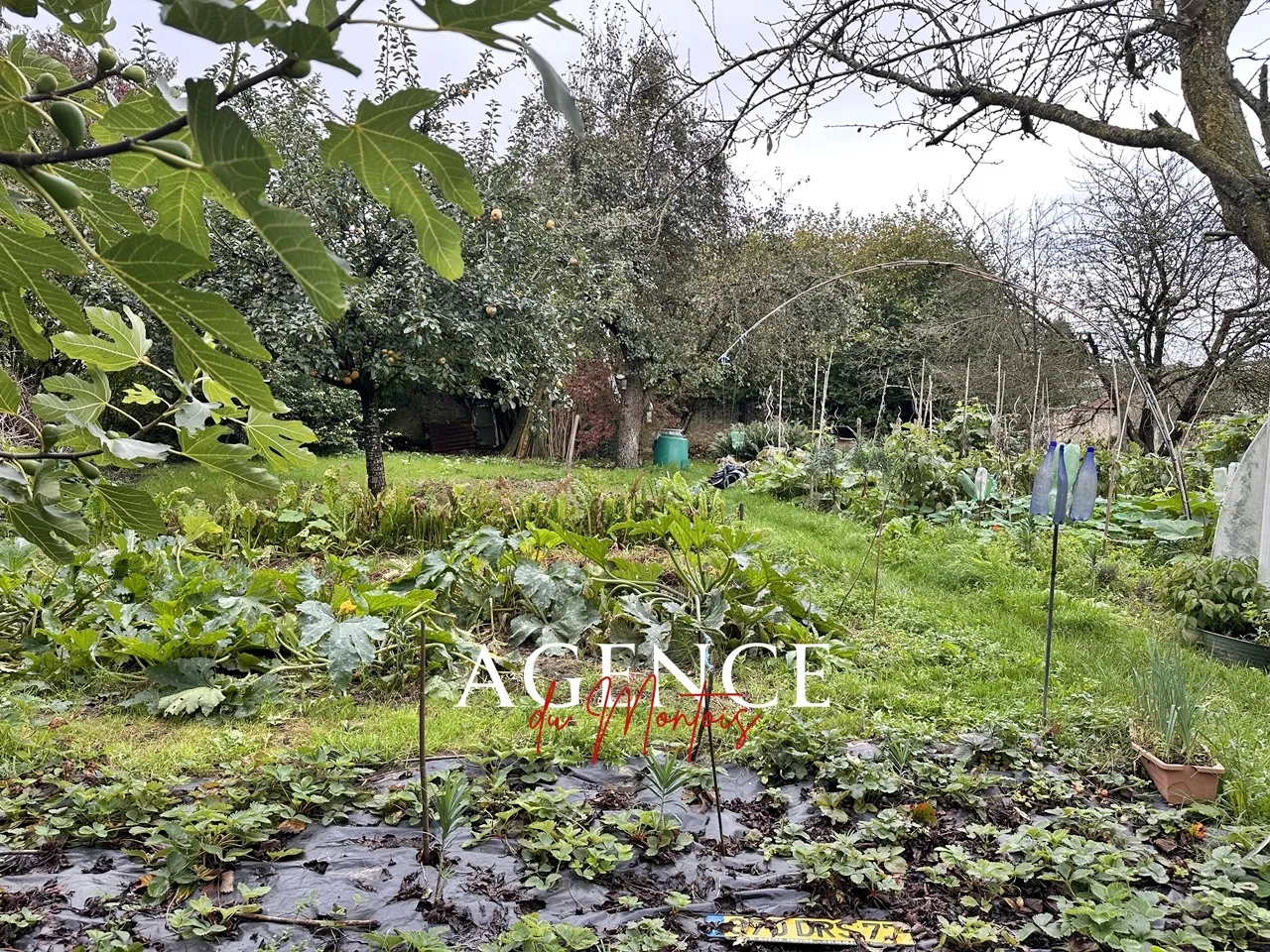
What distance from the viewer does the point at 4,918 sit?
1.55 m

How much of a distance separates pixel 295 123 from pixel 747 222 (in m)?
8.69

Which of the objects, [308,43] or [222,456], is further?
[222,456]

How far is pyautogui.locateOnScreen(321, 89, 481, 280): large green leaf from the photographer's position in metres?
0.53

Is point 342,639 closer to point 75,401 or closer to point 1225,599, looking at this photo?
point 75,401

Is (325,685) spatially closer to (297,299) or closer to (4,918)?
(4,918)

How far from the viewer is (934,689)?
10.3 feet

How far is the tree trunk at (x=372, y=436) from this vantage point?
6.72 meters

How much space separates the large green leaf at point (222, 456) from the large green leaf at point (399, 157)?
→ 42 cm

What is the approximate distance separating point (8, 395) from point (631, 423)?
39.2 feet

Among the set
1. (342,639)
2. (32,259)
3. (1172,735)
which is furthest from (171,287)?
(1172,735)

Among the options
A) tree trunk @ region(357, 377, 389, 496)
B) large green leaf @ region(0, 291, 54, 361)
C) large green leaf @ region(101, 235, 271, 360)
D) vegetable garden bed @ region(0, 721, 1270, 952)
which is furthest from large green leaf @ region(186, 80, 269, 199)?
tree trunk @ region(357, 377, 389, 496)

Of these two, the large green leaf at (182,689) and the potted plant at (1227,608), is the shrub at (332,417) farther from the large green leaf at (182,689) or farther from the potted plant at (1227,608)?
the potted plant at (1227,608)

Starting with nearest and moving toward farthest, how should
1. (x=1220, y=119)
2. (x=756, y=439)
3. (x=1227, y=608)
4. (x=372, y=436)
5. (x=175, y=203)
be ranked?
(x=175, y=203) → (x=1220, y=119) → (x=1227, y=608) → (x=372, y=436) → (x=756, y=439)

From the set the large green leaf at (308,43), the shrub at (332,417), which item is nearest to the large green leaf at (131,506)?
the large green leaf at (308,43)
